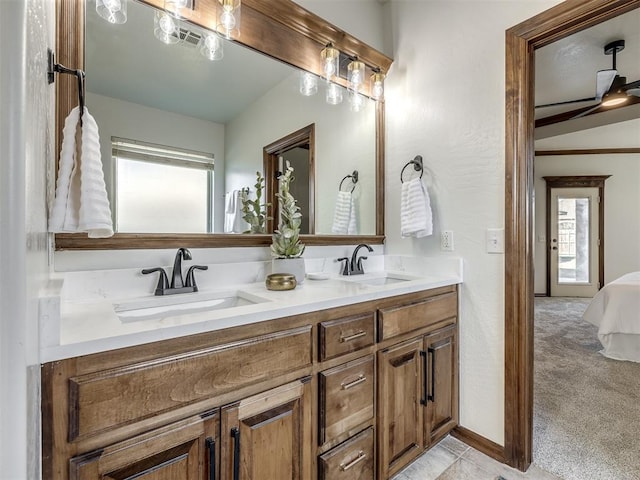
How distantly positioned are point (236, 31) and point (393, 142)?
1.14 metres

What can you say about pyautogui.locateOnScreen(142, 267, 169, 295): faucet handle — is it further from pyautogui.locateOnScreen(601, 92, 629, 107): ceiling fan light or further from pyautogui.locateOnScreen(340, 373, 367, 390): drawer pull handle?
pyautogui.locateOnScreen(601, 92, 629, 107): ceiling fan light

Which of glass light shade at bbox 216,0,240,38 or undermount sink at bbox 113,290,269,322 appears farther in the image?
glass light shade at bbox 216,0,240,38

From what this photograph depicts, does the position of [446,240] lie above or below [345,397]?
above

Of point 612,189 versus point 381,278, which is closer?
point 381,278

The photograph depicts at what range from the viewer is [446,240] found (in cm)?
185

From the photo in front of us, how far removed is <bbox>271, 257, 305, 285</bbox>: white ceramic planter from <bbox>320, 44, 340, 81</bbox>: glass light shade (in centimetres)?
116

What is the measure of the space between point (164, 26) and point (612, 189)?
23.4ft

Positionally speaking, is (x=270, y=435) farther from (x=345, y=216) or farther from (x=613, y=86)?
(x=613, y=86)

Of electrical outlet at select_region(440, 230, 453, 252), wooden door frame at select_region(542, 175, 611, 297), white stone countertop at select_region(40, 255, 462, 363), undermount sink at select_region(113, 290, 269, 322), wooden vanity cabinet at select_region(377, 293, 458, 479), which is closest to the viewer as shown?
white stone countertop at select_region(40, 255, 462, 363)

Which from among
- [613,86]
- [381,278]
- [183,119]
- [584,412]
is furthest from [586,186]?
[183,119]

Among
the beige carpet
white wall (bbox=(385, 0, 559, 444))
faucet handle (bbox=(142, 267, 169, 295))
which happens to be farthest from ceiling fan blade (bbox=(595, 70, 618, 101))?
faucet handle (bbox=(142, 267, 169, 295))

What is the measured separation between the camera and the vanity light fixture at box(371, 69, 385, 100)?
2.13 metres

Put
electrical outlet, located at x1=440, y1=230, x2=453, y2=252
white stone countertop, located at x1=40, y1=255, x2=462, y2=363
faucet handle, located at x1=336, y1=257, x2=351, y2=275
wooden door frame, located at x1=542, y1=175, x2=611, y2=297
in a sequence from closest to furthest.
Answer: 1. white stone countertop, located at x1=40, y1=255, x2=462, y2=363
2. electrical outlet, located at x1=440, y1=230, x2=453, y2=252
3. faucet handle, located at x1=336, y1=257, x2=351, y2=275
4. wooden door frame, located at x1=542, y1=175, x2=611, y2=297

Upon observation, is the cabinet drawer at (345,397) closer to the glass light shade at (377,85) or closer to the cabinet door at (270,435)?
the cabinet door at (270,435)
